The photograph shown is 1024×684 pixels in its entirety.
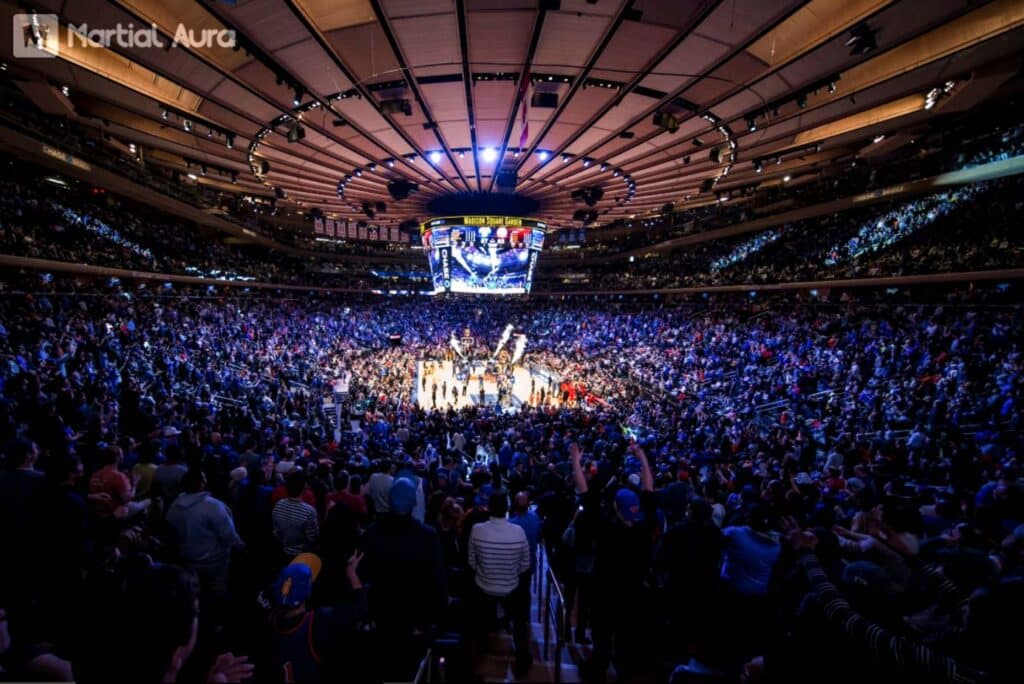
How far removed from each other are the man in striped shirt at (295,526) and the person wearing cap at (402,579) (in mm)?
1429

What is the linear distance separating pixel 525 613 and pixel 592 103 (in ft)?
32.0

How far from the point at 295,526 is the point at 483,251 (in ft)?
66.1

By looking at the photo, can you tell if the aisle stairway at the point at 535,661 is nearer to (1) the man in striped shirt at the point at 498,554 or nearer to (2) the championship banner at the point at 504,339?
(1) the man in striped shirt at the point at 498,554

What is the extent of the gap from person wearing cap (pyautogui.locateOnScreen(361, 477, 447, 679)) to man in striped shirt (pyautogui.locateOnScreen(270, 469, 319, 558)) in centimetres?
143

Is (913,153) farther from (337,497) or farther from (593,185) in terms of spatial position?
(337,497)

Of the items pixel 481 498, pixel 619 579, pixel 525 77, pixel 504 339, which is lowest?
pixel 481 498

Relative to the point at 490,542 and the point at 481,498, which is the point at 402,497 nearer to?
the point at 490,542

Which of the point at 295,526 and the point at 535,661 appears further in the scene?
the point at 535,661

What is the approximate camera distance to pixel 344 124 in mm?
11539

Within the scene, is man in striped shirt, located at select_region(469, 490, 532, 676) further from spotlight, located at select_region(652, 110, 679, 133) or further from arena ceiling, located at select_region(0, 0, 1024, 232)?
spotlight, located at select_region(652, 110, 679, 133)

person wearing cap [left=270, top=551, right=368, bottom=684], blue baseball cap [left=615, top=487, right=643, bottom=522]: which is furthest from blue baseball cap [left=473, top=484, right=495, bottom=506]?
person wearing cap [left=270, top=551, right=368, bottom=684]

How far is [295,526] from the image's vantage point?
13.2ft

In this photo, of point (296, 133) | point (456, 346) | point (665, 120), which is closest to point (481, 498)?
point (665, 120)

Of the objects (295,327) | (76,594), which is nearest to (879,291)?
(76,594)
